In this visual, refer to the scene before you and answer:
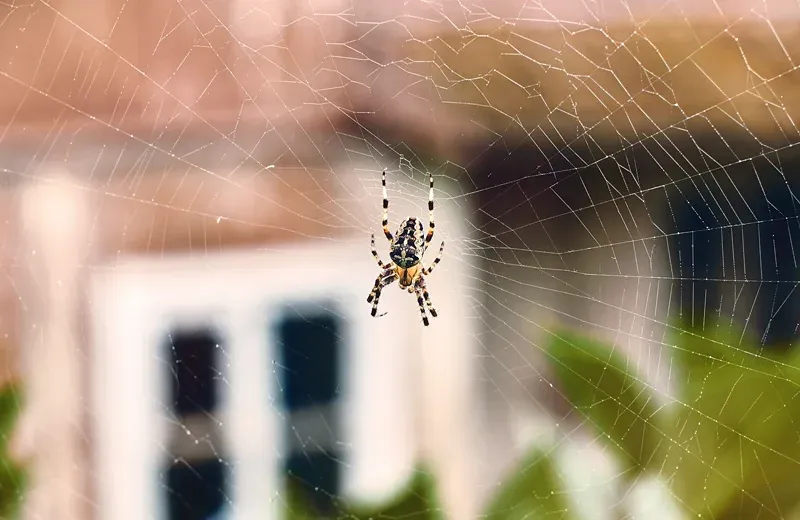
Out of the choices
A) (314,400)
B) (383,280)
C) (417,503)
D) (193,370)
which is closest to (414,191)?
(383,280)

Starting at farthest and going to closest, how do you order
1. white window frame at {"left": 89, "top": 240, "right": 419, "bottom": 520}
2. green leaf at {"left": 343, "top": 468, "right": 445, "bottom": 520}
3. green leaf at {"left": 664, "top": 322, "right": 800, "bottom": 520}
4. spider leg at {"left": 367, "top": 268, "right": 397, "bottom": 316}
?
white window frame at {"left": 89, "top": 240, "right": 419, "bottom": 520}
spider leg at {"left": 367, "top": 268, "right": 397, "bottom": 316}
green leaf at {"left": 343, "top": 468, "right": 445, "bottom": 520}
green leaf at {"left": 664, "top": 322, "right": 800, "bottom": 520}

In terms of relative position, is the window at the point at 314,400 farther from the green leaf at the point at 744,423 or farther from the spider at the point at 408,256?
the green leaf at the point at 744,423

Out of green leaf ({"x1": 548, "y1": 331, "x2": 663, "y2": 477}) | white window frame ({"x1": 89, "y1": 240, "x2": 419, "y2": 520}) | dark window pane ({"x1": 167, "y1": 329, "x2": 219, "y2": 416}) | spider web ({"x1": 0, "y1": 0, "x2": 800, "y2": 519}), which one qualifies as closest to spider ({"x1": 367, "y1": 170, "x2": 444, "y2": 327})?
spider web ({"x1": 0, "y1": 0, "x2": 800, "y2": 519})

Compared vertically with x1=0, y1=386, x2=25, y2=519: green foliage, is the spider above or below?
above

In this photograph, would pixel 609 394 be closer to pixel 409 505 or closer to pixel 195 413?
pixel 409 505

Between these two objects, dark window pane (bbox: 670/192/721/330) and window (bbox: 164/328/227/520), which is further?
window (bbox: 164/328/227/520)

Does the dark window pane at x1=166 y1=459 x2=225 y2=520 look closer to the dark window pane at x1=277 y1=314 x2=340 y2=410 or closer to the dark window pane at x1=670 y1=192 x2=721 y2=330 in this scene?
the dark window pane at x1=277 y1=314 x2=340 y2=410

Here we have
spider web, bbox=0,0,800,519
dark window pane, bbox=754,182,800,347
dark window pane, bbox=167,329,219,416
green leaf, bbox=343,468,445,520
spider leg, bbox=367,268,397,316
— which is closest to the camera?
green leaf, bbox=343,468,445,520
